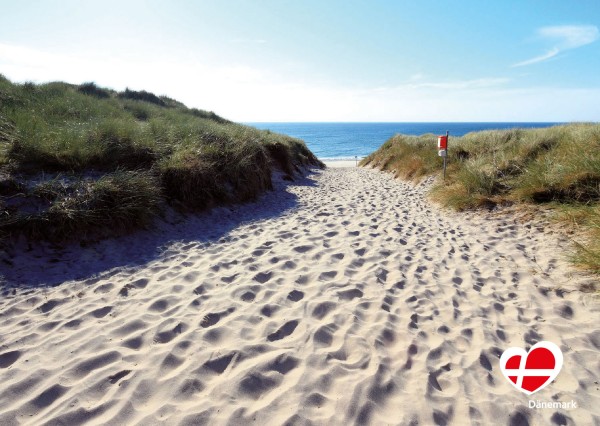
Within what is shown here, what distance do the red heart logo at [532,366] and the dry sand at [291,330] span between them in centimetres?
7

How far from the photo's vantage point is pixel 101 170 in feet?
18.8

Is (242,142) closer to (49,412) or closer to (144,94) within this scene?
(49,412)

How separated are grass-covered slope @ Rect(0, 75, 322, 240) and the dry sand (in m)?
0.52

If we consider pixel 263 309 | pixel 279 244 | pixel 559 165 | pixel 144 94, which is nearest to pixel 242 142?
pixel 279 244

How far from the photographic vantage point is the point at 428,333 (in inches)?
107

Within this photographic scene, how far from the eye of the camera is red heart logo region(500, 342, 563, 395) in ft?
7.23

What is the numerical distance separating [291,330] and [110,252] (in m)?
3.09

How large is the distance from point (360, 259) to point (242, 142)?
5738mm

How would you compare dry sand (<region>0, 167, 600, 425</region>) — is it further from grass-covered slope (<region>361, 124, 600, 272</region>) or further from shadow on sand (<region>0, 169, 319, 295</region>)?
grass-covered slope (<region>361, 124, 600, 272</region>)

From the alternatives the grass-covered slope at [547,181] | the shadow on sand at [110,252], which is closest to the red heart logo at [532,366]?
the grass-covered slope at [547,181]

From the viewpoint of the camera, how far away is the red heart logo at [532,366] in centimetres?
221

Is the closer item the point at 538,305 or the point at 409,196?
the point at 538,305

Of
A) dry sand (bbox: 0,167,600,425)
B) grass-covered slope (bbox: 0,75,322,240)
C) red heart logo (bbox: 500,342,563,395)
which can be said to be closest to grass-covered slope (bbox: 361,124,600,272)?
dry sand (bbox: 0,167,600,425)

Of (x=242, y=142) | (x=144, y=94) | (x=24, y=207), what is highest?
(x=144, y=94)
